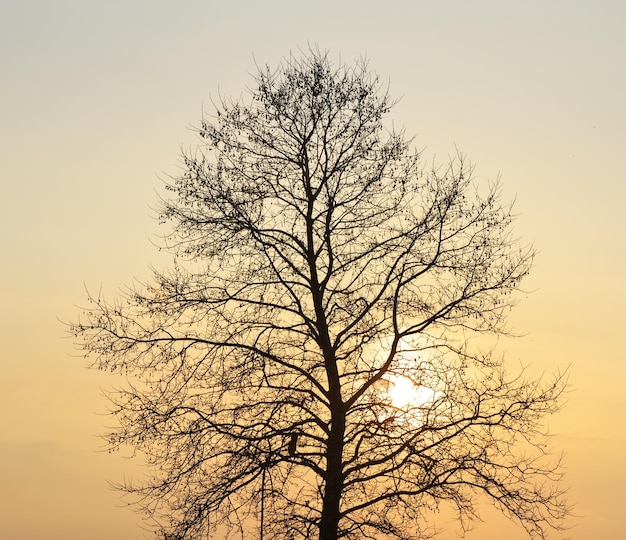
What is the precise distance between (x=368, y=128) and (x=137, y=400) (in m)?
7.02

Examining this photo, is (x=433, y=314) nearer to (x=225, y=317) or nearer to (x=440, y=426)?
(x=440, y=426)

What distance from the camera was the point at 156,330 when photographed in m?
24.2

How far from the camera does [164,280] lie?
24.3 metres

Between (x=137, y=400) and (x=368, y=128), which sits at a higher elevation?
(x=368, y=128)

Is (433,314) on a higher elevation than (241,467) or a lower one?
higher

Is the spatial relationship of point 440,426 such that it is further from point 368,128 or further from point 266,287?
point 368,128

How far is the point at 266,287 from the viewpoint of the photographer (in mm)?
24156

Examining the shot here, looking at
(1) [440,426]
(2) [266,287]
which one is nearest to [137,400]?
(2) [266,287]

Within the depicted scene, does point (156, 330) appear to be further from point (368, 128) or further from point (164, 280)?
point (368, 128)

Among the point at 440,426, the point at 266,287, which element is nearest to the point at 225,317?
the point at 266,287

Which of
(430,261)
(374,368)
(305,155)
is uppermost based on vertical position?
(305,155)

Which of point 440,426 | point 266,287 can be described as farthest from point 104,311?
point 440,426

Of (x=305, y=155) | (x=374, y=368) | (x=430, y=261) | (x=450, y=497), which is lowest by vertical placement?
(x=450, y=497)

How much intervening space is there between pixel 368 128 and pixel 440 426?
19.9 feet
